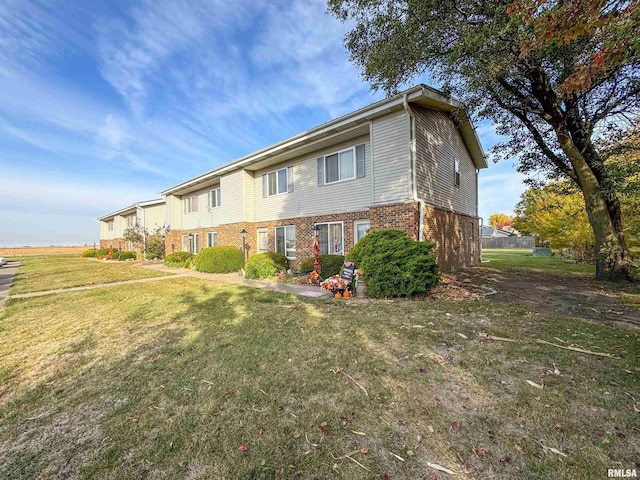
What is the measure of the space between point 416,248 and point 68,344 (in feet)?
23.4

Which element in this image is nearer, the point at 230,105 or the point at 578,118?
the point at 578,118

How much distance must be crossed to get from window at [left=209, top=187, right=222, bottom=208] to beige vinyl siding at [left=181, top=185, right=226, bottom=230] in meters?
0.27

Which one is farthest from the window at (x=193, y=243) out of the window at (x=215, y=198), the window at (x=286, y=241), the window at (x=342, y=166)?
the window at (x=342, y=166)

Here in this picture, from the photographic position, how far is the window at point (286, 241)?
12.9 meters

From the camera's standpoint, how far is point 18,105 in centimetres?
1166

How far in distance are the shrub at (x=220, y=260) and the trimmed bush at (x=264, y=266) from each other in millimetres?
2498

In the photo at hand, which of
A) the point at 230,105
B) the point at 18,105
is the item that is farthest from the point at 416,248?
the point at 18,105

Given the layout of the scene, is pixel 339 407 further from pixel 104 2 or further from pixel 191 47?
pixel 191 47

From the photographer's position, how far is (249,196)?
48.2ft

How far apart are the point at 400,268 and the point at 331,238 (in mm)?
4776

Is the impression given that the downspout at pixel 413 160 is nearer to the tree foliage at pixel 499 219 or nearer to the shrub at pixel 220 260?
the shrub at pixel 220 260

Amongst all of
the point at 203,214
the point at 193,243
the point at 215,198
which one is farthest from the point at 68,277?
the point at 215,198

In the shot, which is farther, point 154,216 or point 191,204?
point 154,216

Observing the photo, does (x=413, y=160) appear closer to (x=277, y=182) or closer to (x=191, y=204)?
(x=277, y=182)
